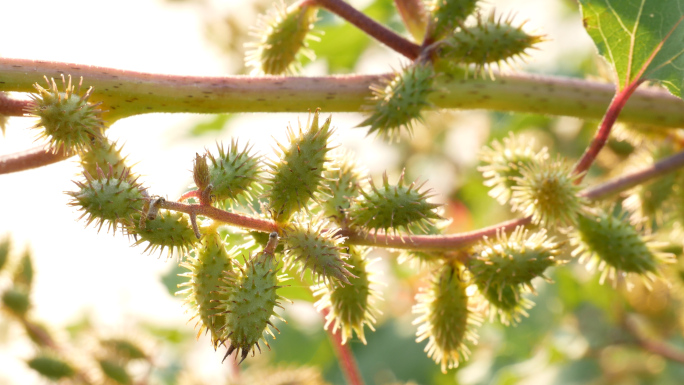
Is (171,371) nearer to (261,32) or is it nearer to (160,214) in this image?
(261,32)

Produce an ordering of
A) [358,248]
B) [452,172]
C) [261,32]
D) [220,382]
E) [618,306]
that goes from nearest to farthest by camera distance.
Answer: [358,248]
[261,32]
[220,382]
[618,306]
[452,172]

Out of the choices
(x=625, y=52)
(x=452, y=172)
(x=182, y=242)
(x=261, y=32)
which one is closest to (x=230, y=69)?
(x=452, y=172)

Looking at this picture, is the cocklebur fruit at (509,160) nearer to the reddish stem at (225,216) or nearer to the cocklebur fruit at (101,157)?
the reddish stem at (225,216)

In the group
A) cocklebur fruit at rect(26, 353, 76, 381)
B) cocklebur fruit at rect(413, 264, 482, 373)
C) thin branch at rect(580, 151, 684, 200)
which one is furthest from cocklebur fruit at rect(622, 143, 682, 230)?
cocklebur fruit at rect(26, 353, 76, 381)

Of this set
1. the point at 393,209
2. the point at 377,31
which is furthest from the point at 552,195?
the point at 377,31

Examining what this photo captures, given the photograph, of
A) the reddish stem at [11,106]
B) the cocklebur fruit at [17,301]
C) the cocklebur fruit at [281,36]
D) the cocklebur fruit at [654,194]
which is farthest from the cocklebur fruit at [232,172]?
the cocklebur fruit at [17,301]

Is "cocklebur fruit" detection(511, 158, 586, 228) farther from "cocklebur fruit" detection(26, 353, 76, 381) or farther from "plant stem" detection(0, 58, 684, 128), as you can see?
"cocklebur fruit" detection(26, 353, 76, 381)

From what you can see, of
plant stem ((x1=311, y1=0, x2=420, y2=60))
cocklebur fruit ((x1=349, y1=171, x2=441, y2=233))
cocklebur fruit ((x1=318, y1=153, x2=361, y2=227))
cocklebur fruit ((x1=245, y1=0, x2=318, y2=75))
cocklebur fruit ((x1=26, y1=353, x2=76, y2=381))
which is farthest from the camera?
cocklebur fruit ((x1=26, y1=353, x2=76, y2=381))

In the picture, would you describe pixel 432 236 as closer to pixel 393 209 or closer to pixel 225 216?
pixel 393 209
